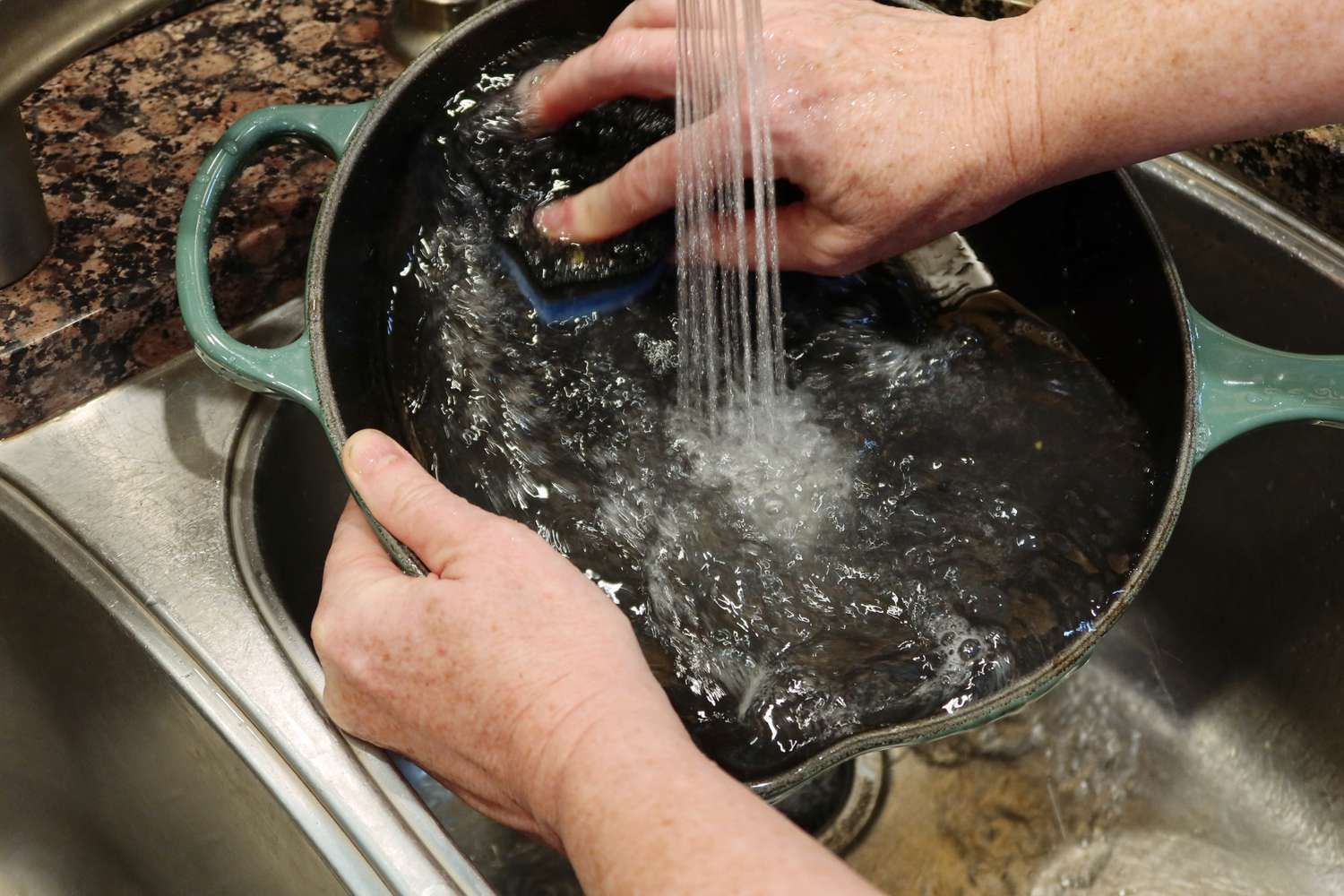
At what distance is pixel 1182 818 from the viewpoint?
1.00 m

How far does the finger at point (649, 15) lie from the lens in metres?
0.77

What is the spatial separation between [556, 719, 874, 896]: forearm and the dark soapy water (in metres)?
0.11

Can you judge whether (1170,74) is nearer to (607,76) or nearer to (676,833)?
(607,76)

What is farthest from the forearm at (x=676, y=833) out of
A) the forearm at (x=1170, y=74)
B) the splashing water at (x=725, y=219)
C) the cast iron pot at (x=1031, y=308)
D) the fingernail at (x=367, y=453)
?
the forearm at (x=1170, y=74)

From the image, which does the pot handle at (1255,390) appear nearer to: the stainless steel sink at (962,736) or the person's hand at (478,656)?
the stainless steel sink at (962,736)

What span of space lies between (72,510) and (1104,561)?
0.70 meters

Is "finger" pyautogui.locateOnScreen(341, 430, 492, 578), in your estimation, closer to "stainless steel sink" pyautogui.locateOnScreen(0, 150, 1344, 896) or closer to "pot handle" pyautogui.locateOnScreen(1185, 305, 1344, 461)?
"stainless steel sink" pyautogui.locateOnScreen(0, 150, 1344, 896)

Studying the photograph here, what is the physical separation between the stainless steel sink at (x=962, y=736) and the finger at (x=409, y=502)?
6.0 inches

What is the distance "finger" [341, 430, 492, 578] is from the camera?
0.64m

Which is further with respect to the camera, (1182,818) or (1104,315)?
(1182,818)

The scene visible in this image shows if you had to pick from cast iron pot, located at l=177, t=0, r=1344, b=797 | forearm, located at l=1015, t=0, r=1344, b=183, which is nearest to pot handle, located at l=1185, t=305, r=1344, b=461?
cast iron pot, located at l=177, t=0, r=1344, b=797

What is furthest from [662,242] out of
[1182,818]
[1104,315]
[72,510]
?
[1182,818]

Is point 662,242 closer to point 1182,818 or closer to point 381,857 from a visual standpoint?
point 381,857

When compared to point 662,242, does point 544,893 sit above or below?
below
